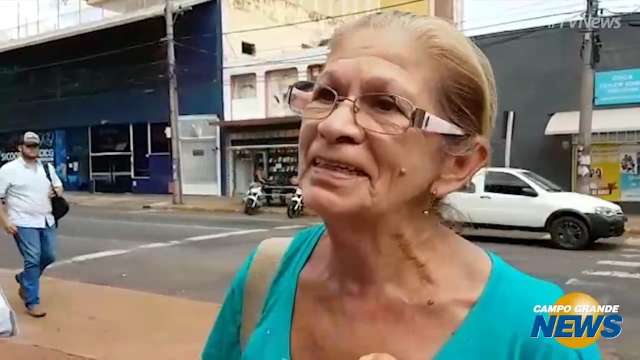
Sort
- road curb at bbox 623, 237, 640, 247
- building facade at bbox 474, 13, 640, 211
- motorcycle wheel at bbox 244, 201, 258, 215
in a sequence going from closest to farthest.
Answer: road curb at bbox 623, 237, 640, 247 < building facade at bbox 474, 13, 640, 211 < motorcycle wheel at bbox 244, 201, 258, 215

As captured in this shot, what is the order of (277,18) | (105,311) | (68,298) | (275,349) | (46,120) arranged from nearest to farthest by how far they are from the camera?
1. (275,349)
2. (105,311)
3. (68,298)
4. (277,18)
5. (46,120)

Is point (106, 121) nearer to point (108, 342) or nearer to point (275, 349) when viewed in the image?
point (108, 342)

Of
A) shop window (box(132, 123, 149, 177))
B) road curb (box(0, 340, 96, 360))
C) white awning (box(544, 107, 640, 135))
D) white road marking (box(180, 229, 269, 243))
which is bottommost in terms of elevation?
white road marking (box(180, 229, 269, 243))

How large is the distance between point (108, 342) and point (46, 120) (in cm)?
2837

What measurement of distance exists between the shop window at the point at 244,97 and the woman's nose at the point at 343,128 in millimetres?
23415

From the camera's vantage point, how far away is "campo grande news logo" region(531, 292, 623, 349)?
1211mm

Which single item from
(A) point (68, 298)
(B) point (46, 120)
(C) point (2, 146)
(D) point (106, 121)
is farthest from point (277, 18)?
(A) point (68, 298)

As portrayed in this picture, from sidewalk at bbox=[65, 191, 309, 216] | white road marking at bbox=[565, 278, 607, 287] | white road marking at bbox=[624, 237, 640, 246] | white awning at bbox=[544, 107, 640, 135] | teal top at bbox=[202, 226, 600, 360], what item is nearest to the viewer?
teal top at bbox=[202, 226, 600, 360]

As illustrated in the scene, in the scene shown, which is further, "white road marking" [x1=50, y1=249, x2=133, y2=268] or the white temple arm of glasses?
"white road marking" [x1=50, y1=249, x2=133, y2=268]

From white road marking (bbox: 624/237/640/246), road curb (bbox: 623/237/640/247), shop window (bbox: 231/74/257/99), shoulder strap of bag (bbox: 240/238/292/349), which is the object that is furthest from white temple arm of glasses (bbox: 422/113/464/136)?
shop window (bbox: 231/74/257/99)

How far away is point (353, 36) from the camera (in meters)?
1.36

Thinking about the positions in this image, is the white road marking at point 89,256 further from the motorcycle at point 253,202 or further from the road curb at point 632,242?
the road curb at point 632,242

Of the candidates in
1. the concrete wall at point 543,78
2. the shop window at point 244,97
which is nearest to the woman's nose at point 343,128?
the concrete wall at point 543,78

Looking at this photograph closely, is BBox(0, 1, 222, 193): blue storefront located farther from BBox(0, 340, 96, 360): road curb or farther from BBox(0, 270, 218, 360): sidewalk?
BBox(0, 340, 96, 360): road curb
